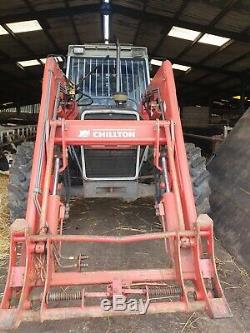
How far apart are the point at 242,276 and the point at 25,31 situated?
427 inches

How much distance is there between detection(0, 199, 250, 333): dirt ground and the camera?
285cm

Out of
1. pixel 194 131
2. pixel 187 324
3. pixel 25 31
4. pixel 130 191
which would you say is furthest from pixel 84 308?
pixel 194 131

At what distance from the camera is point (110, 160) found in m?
4.58

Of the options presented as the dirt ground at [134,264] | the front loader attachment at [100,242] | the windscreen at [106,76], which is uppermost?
the windscreen at [106,76]

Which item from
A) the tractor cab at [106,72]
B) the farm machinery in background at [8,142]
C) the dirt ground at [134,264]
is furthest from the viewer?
the farm machinery in background at [8,142]

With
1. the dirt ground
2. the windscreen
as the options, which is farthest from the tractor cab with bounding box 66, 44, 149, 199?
the dirt ground

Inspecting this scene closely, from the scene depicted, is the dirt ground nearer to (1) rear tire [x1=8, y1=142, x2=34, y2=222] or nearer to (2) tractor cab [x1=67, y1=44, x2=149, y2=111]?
(1) rear tire [x1=8, y1=142, x2=34, y2=222]

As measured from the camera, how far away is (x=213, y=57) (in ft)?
47.2

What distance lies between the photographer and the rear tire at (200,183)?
453 centimetres

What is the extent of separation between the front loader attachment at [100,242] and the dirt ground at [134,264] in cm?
19

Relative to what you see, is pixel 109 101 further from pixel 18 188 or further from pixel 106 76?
pixel 18 188

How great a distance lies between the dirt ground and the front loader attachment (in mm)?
187

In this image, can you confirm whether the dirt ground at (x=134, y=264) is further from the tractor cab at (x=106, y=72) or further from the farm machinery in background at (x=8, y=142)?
the farm machinery in background at (x=8, y=142)

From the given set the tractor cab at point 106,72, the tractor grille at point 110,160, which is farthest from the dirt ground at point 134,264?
the tractor cab at point 106,72
